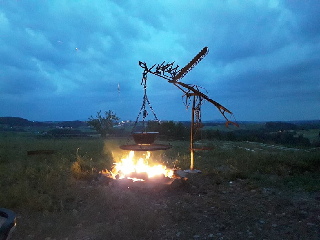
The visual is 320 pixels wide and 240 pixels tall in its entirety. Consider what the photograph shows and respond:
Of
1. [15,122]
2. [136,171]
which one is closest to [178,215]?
[136,171]

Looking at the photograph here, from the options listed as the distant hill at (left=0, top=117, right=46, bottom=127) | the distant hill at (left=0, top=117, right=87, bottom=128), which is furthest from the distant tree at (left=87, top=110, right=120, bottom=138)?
the distant hill at (left=0, top=117, right=46, bottom=127)

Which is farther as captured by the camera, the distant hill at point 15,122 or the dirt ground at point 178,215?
the distant hill at point 15,122

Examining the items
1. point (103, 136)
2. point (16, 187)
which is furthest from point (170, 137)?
point (16, 187)

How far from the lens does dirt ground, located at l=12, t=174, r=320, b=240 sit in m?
4.49

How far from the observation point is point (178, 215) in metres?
5.22

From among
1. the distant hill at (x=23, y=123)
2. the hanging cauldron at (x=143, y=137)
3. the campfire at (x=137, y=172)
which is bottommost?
the campfire at (x=137, y=172)

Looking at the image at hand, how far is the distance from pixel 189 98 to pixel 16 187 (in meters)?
5.13

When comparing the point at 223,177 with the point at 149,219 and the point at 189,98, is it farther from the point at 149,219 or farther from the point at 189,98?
the point at 149,219

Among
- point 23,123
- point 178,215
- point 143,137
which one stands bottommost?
point 178,215

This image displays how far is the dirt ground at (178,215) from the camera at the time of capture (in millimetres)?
4488

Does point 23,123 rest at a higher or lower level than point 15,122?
lower

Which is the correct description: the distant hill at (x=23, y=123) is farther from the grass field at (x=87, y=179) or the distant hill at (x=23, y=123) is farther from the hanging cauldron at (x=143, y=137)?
the hanging cauldron at (x=143, y=137)

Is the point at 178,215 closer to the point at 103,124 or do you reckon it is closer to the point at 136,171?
the point at 136,171

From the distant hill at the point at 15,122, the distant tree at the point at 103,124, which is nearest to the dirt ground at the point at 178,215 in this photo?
the distant tree at the point at 103,124
